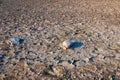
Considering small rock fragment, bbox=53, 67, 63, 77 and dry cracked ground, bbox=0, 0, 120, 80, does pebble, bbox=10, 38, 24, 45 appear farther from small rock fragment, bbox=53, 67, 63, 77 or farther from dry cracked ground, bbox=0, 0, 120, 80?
small rock fragment, bbox=53, 67, 63, 77

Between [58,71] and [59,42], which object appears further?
[59,42]

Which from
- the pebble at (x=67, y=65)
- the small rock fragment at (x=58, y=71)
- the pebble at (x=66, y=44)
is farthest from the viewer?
the pebble at (x=66, y=44)

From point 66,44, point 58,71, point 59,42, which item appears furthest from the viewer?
point 59,42

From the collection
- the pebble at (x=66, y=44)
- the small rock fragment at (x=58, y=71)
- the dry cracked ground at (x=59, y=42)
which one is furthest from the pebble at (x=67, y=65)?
the pebble at (x=66, y=44)

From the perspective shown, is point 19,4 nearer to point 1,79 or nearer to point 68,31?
point 68,31

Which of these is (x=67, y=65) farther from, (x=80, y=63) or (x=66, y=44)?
(x=66, y=44)

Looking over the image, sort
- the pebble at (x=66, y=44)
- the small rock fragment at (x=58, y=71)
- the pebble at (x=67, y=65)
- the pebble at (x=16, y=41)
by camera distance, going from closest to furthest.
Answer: the small rock fragment at (x=58, y=71)
the pebble at (x=67, y=65)
the pebble at (x=66, y=44)
the pebble at (x=16, y=41)

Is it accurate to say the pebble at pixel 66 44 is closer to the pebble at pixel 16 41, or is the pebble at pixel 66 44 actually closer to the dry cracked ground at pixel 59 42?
the dry cracked ground at pixel 59 42

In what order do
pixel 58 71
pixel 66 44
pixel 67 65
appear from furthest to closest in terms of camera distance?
pixel 66 44 < pixel 67 65 < pixel 58 71

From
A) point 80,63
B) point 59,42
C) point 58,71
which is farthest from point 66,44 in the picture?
point 58,71
